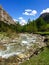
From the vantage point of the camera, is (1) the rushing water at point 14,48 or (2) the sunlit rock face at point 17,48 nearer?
(1) the rushing water at point 14,48

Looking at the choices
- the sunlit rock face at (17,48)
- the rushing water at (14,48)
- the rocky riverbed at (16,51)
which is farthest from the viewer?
the sunlit rock face at (17,48)

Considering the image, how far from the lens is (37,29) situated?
140m

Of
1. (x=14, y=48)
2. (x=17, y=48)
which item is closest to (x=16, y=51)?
(x=17, y=48)

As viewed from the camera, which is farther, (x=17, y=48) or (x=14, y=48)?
(x=14, y=48)

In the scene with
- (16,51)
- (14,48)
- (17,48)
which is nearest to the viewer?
(16,51)

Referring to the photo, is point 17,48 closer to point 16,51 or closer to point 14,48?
point 14,48

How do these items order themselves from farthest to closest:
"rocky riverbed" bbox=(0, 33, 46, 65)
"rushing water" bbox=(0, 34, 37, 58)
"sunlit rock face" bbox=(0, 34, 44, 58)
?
"sunlit rock face" bbox=(0, 34, 44, 58) → "rushing water" bbox=(0, 34, 37, 58) → "rocky riverbed" bbox=(0, 33, 46, 65)

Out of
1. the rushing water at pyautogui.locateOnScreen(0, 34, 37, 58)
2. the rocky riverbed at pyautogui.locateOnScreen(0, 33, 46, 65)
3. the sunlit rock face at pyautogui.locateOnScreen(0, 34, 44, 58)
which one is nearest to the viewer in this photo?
the rocky riverbed at pyautogui.locateOnScreen(0, 33, 46, 65)

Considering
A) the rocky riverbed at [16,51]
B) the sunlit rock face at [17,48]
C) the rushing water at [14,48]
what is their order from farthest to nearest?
the sunlit rock face at [17,48], the rushing water at [14,48], the rocky riverbed at [16,51]

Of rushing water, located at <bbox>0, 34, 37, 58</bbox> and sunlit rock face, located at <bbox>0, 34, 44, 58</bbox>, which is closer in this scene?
rushing water, located at <bbox>0, 34, 37, 58</bbox>

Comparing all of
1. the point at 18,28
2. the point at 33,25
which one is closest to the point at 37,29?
the point at 33,25

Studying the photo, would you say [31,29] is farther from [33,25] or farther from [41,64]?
[41,64]

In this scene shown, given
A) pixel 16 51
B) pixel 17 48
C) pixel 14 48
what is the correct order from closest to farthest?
pixel 16 51, pixel 17 48, pixel 14 48

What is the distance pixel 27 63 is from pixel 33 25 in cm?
12102
